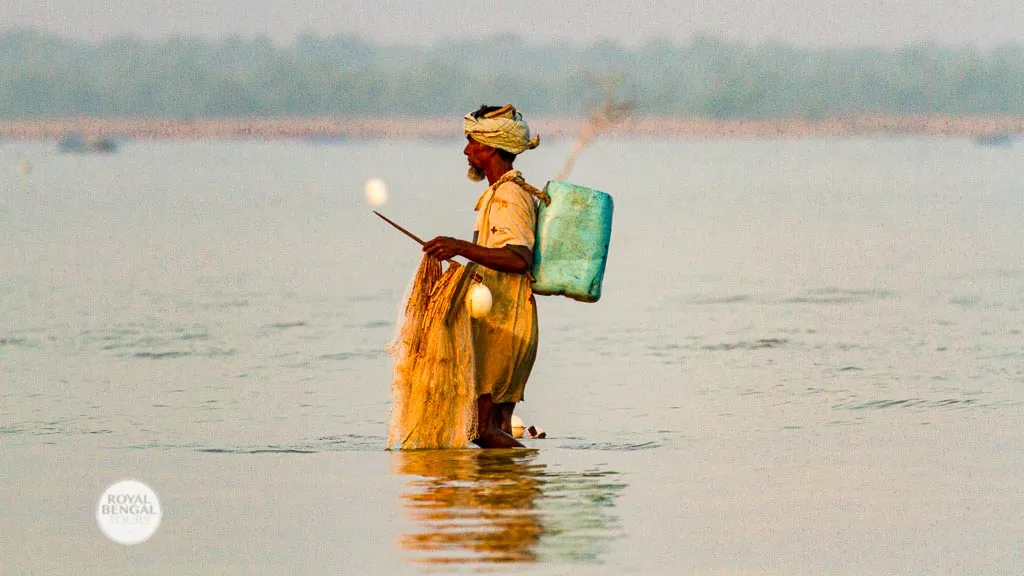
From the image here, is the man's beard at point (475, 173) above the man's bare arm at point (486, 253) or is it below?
above

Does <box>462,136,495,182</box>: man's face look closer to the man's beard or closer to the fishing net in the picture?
the man's beard

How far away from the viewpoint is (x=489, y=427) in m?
10.2

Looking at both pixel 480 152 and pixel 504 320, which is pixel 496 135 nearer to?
pixel 480 152

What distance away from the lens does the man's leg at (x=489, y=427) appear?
10156 millimetres

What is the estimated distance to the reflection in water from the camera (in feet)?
27.2

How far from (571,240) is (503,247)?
1.17ft

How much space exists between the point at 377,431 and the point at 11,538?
9.86ft

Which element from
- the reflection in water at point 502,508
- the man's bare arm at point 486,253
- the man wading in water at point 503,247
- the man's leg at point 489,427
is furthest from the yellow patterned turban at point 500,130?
the reflection in water at point 502,508

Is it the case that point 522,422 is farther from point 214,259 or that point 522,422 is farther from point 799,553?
point 214,259

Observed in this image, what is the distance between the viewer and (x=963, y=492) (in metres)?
9.52

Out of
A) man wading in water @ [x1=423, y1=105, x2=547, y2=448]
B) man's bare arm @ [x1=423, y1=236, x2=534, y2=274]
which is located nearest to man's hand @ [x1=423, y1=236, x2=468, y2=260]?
man's bare arm @ [x1=423, y1=236, x2=534, y2=274]

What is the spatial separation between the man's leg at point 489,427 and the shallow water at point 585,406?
85 millimetres

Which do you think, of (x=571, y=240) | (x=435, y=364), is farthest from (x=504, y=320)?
(x=571, y=240)

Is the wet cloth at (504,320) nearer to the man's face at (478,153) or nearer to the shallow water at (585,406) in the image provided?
the man's face at (478,153)
